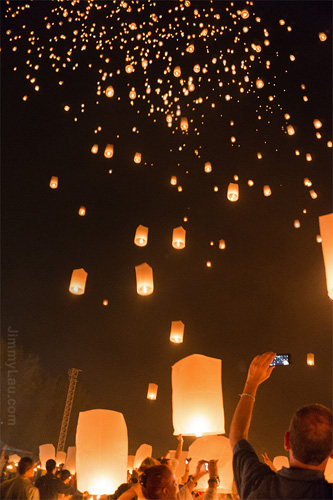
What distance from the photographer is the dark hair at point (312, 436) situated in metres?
1.50

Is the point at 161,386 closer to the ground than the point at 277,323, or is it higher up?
closer to the ground

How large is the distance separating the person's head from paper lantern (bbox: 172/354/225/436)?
2.07 m

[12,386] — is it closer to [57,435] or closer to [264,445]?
[57,435]

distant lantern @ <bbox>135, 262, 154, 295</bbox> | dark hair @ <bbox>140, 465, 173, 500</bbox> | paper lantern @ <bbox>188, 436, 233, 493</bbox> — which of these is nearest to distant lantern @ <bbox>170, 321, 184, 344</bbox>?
distant lantern @ <bbox>135, 262, 154, 295</bbox>

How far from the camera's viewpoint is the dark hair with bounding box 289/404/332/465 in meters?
1.50

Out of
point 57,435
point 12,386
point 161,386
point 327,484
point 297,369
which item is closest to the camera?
point 327,484

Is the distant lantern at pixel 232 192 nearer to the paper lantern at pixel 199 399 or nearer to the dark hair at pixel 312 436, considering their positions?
the paper lantern at pixel 199 399

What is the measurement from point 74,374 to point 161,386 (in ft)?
16.3

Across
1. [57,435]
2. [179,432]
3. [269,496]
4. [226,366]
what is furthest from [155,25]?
[57,435]

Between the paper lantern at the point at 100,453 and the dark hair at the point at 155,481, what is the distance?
2.35m

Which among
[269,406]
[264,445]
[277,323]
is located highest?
[277,323]

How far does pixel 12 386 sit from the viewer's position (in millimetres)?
18969

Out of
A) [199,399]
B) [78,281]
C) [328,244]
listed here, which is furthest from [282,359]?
[78,281]

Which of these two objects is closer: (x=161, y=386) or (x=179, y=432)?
(x=179, y=432)
